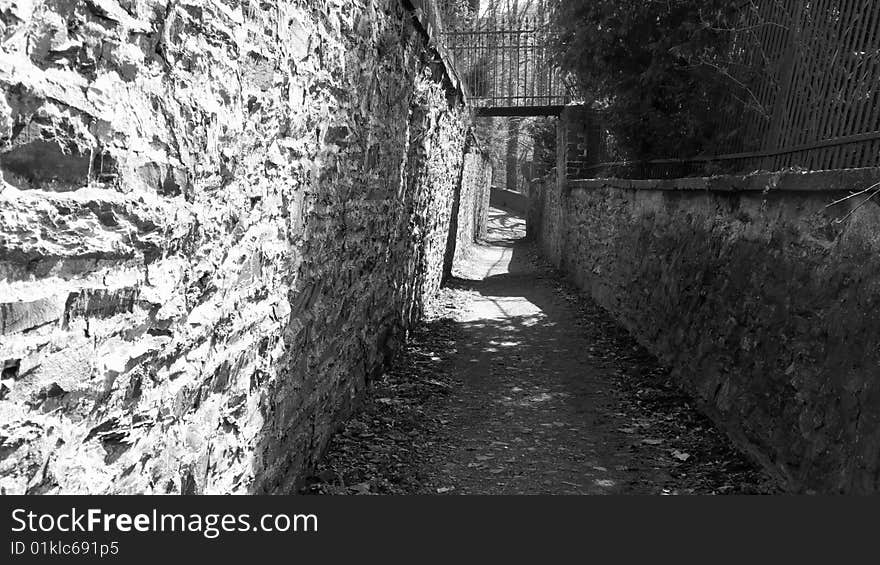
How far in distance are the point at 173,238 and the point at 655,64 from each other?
22.4ft

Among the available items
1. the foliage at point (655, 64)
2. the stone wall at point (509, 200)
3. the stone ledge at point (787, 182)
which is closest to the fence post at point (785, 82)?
the stone ledge at point (787, 182)

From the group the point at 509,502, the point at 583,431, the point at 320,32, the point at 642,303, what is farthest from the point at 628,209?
the point at 509,502

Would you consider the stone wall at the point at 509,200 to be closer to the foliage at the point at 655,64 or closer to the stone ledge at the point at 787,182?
the foliage at the point at 655,64

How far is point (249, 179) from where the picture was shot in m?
2.69

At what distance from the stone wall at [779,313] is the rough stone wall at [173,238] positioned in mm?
2592

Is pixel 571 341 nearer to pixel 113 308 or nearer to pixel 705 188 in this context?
pixel 705 188

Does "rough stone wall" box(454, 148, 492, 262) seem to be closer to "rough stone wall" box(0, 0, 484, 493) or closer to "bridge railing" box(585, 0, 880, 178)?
"bridge railing" box(585, 0, 880, 178)

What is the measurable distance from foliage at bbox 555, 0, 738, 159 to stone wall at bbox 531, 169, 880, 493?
3.28 ft

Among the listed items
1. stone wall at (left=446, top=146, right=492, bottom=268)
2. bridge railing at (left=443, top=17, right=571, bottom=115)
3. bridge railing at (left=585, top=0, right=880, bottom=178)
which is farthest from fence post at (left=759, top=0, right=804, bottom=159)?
bridge railing at (left=443, top=17, right=571, bottom=115)

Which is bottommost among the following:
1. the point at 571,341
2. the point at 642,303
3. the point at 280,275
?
the point at 571,341

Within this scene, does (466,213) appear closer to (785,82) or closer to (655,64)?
(655,64)

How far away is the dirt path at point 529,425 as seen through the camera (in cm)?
394

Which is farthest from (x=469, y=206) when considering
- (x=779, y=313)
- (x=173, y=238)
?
(x=173, y=238)

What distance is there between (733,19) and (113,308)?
22.7 feet
